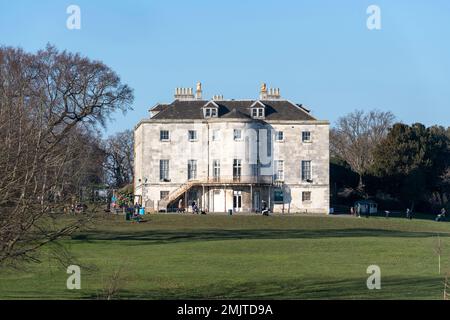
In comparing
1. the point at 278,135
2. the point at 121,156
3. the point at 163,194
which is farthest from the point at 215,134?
the point at 121,156

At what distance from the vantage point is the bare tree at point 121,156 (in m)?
115

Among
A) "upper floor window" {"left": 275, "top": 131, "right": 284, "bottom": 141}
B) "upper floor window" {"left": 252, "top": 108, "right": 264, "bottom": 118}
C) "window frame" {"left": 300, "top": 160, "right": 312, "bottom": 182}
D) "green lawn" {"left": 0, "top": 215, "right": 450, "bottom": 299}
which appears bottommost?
"green lawn" {"left": 0, "top": 215, "right": 450, "bottom": 299}

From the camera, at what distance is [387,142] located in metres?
94.7

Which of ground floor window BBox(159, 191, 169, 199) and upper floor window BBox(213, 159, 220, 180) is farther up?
upper floor window BBox(213, 159, 220, 180)

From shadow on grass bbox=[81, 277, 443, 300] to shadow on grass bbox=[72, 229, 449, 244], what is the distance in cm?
2141

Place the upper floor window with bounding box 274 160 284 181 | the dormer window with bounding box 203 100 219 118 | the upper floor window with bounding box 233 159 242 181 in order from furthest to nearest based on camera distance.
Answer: the dormer window with bounding box 203 100 219 118
the upper floor window with bounding box 274 160 284 181
the upper floor window with bounding box 233 159 242 181

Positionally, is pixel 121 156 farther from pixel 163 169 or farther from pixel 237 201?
pixel 237 201

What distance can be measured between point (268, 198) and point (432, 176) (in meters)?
18.7

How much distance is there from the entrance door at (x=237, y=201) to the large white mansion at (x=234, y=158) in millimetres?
80

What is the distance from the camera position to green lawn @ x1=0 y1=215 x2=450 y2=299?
98.8 ft

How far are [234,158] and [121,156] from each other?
35.0m

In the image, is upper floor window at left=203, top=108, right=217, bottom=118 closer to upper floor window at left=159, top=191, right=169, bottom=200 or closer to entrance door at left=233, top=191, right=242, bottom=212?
entrance door at left=233, top=191, right=242, bottom=212

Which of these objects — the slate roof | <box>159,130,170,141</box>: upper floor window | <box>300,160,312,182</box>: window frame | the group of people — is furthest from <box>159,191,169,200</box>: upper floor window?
<box>300,160,312,182</box>: window frame

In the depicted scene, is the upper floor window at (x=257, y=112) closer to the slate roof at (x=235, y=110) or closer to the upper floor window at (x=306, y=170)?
the slate roof at (x=235, y=110)
